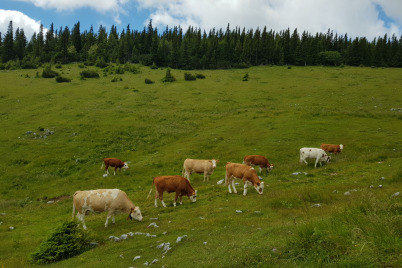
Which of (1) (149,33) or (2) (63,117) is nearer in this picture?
(2) (63,117)

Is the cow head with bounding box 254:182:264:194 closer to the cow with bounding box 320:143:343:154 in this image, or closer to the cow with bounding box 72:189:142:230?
the cow with bounding box 72:189:142:230

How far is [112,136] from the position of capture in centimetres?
3891

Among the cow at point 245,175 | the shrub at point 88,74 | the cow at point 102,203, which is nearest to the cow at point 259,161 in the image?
the cow at point 245,175

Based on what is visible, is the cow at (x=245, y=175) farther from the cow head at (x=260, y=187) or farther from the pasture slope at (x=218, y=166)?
the pasture slope at (x=218, y=166)

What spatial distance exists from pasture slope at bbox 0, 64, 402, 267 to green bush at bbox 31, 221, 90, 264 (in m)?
0.37

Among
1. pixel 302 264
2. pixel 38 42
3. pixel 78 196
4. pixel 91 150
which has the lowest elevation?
pixel 91 150

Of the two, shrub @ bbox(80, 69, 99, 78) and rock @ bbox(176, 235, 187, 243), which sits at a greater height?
shrub @ bbox(80, 69, 99, 78)

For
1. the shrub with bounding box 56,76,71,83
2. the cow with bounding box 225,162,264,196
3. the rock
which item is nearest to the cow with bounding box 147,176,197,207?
the cow with bounding box 225,162,264,196

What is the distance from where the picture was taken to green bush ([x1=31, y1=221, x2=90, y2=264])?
35.4 ft

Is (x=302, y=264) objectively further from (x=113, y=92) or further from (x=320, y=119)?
(x=113, y=92)

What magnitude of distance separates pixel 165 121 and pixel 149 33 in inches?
4305

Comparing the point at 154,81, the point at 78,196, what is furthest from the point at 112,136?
the point at 154,81

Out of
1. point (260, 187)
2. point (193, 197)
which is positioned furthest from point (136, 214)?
point (260, 187)

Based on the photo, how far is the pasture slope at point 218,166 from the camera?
25.1ft
